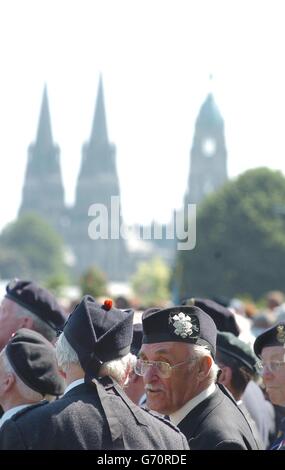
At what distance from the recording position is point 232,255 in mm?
78375

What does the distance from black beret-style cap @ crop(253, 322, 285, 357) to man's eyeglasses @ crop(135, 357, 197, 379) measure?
56cm

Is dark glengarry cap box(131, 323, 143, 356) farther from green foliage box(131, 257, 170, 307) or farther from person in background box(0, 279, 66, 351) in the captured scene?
green foliage box(131, 257, 170, 307)

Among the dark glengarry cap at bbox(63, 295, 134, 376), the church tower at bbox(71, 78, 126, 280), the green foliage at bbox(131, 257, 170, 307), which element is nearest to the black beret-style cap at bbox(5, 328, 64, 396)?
the dark glengarry cap at bbox(63, 295, 134, 376)

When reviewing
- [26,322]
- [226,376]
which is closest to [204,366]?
[226,376]

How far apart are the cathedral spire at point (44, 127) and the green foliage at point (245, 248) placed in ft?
356

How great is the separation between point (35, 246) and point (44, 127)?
1081 inches

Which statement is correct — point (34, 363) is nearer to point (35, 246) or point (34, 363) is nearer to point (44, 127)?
point (35, 246)

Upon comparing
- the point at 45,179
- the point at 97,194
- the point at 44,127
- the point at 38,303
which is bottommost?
the point at 38,303

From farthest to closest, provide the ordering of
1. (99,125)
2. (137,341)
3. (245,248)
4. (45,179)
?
1. (45,179)
2. (99,125)
3. (245,248)
4. (137,341)

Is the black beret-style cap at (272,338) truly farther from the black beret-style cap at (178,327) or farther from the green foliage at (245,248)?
the green foliage at (245,248)

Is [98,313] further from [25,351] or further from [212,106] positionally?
[212,106]

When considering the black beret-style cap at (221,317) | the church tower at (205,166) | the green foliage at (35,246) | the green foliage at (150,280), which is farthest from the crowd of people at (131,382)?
the green foliage at (35,246)

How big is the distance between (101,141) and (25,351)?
17959 centimetres

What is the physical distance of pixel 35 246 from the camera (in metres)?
166
